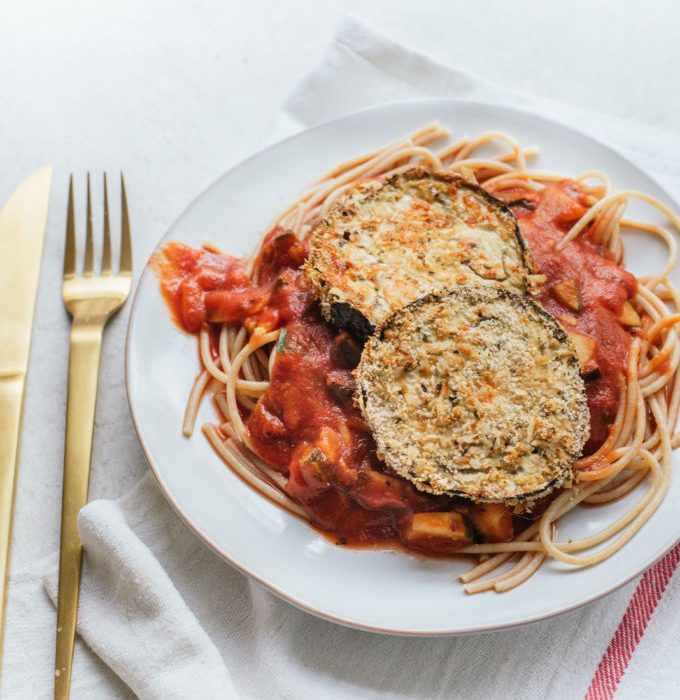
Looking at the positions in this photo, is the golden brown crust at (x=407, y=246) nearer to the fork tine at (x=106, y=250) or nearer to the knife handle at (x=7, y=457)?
the fork tine at (x=106, y=250)

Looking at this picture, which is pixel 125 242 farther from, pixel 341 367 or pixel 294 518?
pixel 294 518

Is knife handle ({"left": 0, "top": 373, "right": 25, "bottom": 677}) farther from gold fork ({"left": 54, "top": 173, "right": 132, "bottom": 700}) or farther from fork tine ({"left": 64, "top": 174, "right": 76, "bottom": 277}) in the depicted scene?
fork tine ({"left": 64, "top": 174, "right": 76, "bottom": 277})

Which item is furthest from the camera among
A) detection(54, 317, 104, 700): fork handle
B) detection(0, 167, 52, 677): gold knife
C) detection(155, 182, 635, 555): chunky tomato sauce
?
detection(0, 167, 52, 677): gold knife

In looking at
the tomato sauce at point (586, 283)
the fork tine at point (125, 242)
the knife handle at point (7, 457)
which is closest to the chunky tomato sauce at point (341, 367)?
the tomato sauce at point (586, 283)

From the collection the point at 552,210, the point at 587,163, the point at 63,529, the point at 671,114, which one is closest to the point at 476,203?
the point at 552,210

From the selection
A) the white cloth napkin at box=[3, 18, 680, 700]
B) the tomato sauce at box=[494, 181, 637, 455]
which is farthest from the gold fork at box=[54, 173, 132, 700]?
the tomato sauce at box=[494, 181, 637, 455]

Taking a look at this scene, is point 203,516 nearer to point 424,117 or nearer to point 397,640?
point 397,640
